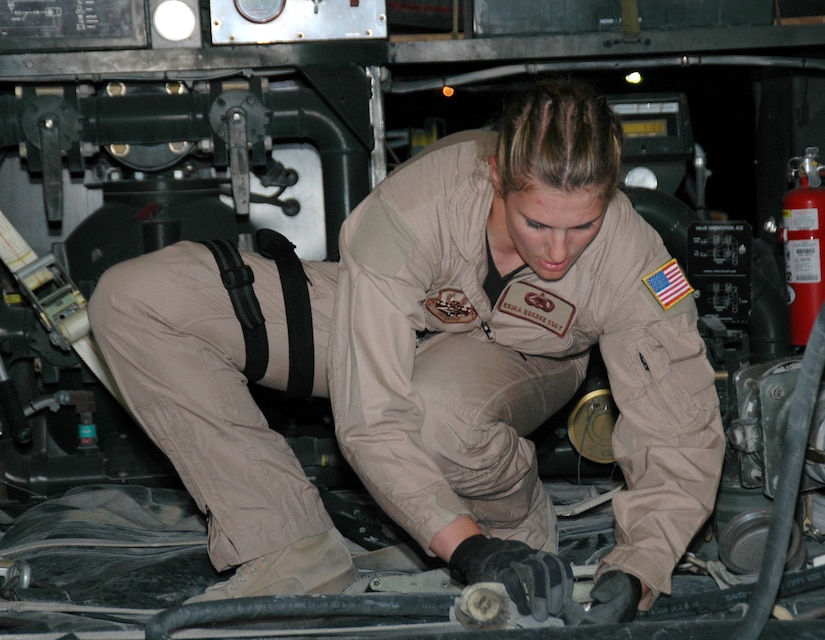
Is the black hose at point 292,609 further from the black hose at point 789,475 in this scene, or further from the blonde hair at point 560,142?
the blonde hair at point 560,142

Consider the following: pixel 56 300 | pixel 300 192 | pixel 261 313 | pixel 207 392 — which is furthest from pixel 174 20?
pixel 207 392

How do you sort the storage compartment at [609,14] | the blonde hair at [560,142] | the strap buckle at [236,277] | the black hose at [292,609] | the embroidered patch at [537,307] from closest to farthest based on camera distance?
the black hose at [292,609] < the blonde hair at [560,142] < the embroidered patch at [537,307] < the strap buckle at [236,277] < the storage compartment at [609,14]

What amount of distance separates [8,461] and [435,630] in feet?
4.89

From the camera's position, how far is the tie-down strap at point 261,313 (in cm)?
191

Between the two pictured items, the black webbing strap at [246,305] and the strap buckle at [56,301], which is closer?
the black webbing strap at [246,305]

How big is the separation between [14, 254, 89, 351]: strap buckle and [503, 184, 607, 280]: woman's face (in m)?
1.12

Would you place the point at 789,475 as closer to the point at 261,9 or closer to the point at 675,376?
the point at 675,376

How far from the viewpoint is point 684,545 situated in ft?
5.10

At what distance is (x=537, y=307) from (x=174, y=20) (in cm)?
112

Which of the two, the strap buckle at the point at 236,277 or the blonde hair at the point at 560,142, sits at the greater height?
the blonde hair at the point at 560,142

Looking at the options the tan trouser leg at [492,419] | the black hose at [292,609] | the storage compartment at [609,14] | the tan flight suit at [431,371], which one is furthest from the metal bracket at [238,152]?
the black hose at [292,609]

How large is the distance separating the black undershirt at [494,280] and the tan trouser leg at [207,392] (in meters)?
0.34

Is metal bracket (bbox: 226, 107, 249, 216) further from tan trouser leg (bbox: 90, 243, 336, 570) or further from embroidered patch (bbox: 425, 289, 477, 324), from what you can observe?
embroidered patch (bbox: 425, 289, 477, 324)

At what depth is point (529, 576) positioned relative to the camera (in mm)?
1341
